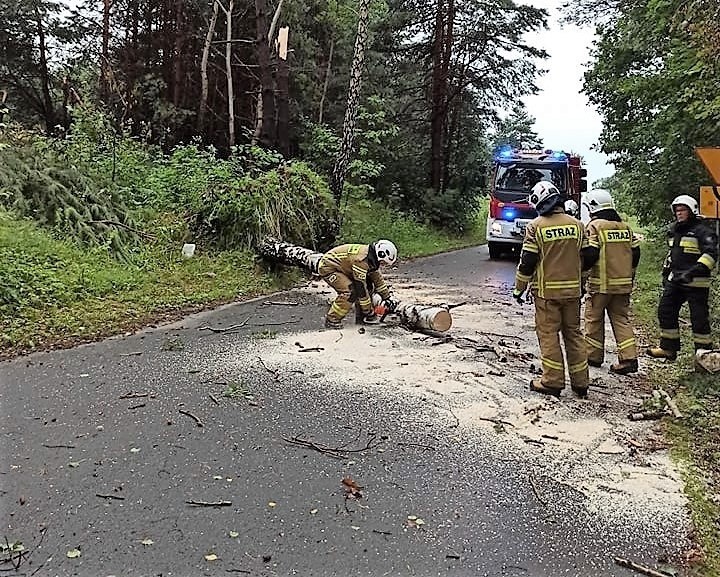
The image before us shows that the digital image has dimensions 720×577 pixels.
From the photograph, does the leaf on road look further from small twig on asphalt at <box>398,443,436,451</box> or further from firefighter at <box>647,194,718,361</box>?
firefighter at <box>647,194,718,361</box>

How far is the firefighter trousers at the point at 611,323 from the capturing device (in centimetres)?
656

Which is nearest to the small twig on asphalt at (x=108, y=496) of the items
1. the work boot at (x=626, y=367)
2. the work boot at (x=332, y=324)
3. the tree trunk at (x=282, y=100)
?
the work boot at (x=332, y=324)

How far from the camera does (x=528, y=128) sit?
161 ft

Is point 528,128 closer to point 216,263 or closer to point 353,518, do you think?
point 216,263

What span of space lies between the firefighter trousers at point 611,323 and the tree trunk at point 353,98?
9.11 meters

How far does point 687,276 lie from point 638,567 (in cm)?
466

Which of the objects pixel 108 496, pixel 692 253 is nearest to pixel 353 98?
pixel 692 253

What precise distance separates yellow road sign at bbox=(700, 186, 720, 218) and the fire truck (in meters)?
8.80

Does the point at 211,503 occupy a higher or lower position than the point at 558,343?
lower

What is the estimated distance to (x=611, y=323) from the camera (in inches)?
262

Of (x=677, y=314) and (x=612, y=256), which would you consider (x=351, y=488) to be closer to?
(x=612, y=256)

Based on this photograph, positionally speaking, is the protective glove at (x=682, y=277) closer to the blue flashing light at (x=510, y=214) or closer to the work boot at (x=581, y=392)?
the work boot at (x=581, y=392)

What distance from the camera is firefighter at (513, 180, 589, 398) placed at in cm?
572

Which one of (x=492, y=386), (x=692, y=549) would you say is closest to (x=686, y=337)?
(x=492, y=386)
